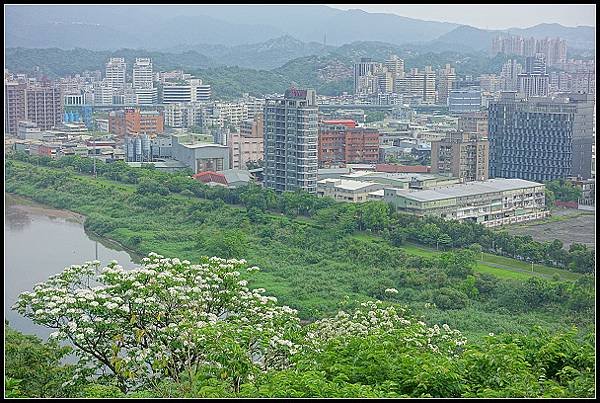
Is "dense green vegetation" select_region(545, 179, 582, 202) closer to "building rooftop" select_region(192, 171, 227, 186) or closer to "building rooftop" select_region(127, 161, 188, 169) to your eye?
"building rooftop" select_region(192, 171, 227, 186)

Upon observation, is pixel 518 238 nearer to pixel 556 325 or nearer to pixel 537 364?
pixel 556 325

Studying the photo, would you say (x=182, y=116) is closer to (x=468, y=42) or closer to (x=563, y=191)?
(x=468, y=42)

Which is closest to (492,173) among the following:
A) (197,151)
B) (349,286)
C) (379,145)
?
(379,145)

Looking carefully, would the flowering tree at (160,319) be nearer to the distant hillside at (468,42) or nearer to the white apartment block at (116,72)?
the distant hillside at (468,42)

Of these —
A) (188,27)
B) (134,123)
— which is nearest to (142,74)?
(134,123)

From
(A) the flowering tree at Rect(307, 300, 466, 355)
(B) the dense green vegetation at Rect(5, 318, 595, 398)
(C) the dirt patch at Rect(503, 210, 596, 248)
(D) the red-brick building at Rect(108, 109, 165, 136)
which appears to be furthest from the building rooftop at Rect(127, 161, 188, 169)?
(B) the dense green vegetation at Rect(5, 318, 595, 398)

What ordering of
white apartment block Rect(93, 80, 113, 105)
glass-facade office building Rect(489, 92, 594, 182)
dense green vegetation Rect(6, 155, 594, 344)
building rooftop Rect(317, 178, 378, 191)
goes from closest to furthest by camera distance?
dense green vegetation Rect(6, 155, 594, 344)
building rooftop Rect(317, 178, 378, 191)
glass-facade office building Rect(489, 92, 594, 182)
white apartment block Rect(93, 80, 113, 105)
